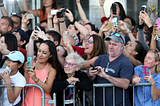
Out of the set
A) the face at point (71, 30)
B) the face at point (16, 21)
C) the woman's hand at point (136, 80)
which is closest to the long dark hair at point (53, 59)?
the woman's hand at point (136, 80)

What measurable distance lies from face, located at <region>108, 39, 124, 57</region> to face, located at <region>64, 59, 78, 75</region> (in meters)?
0.66

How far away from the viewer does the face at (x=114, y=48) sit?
17.1ft

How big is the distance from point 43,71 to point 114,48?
1.29m

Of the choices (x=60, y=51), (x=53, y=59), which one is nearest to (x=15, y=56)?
(x=53, y=59)

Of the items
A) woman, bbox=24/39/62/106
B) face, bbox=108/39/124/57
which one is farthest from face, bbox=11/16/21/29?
face, bbox=108/39/124/57

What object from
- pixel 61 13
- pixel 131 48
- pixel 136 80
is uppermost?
pixel 61 13

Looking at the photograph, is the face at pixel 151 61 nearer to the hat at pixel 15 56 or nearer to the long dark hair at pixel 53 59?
the long dark hair at pixel 53 59

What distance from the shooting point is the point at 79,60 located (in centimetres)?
525

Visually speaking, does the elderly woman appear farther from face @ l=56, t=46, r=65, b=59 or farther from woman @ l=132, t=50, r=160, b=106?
woman @ l=132, t=50, r=160, b=106

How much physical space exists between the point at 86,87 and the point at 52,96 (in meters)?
0.62

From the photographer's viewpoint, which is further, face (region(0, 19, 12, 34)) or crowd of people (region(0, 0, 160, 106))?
face (region(0, 19, 12, 34))

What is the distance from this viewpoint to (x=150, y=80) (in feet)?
16.1

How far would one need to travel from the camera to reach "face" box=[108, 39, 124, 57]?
522 centimetres

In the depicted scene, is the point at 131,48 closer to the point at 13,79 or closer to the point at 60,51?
the point at 60,51
